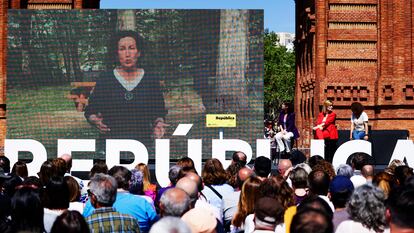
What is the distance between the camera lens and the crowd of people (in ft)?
16.1

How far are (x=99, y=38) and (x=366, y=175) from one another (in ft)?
48.8

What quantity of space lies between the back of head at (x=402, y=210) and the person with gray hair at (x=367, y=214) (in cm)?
93

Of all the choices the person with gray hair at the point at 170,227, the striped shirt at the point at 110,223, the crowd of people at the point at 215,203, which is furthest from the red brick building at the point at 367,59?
the person with gray hair at the point at 170,227

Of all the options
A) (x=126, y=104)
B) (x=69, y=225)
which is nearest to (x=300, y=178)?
Answer: (x=69, y=225)

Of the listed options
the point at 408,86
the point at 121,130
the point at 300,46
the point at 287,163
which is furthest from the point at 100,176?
the point at 300,46

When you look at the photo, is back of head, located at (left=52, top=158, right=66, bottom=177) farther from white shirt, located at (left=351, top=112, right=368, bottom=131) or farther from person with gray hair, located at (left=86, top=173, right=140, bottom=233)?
white shirt, located at (left=351, top=112, right=368, bottom=131)

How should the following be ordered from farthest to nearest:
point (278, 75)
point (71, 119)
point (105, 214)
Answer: point (278, 75), point (71, 119), point (105, 214)

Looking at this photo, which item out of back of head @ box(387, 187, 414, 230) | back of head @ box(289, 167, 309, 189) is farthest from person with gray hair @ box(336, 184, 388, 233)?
back of head @ box(289, 167, 309, 189)

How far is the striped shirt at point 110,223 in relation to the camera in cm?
617

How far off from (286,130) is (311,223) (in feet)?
54.4

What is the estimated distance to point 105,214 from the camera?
632 cm

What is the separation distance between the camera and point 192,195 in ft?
23.0

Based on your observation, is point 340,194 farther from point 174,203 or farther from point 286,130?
point 286,130

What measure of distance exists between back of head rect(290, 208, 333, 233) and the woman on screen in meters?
18.5
